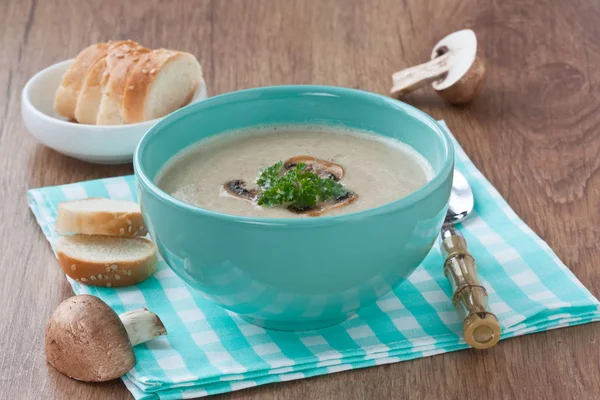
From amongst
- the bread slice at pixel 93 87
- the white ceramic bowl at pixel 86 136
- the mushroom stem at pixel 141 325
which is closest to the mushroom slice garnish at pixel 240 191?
the mushroom stem at pixel 141 325

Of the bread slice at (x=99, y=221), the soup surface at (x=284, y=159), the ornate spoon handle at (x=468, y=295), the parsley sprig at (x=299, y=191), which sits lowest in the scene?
the bread slice at (x=99, y=221)

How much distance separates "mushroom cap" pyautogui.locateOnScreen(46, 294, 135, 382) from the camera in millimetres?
1460

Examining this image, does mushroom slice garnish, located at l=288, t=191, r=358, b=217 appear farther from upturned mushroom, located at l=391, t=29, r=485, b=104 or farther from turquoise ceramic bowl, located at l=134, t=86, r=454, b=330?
upturned mushroom, located at l=391, t=29, r=485, b=104

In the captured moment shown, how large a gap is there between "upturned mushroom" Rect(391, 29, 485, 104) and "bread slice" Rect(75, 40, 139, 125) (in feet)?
2.54

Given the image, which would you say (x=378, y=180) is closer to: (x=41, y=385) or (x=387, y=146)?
(x=387, y=146)

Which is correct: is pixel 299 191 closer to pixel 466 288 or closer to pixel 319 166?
pixel 319 166

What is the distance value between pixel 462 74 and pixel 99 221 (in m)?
1.09

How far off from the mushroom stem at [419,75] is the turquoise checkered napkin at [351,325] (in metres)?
0.79

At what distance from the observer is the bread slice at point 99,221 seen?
5.94 feet

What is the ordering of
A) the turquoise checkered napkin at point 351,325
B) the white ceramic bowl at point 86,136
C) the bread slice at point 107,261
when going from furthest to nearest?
the white ceramic bowl at point 86,136 → the bread slice at point 107,261 → the turquoise checkered napkin at point 351,325

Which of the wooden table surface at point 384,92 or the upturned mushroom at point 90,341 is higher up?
the upturned mushroom at point 90,341

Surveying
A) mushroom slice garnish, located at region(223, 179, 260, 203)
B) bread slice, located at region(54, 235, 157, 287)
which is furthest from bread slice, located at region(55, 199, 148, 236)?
mushroom slice garnish, located at region(223, 179, 260, 203)

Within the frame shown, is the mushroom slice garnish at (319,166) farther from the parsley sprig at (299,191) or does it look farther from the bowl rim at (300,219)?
the bowl rim at (300,219)

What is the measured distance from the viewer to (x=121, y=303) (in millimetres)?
1695
